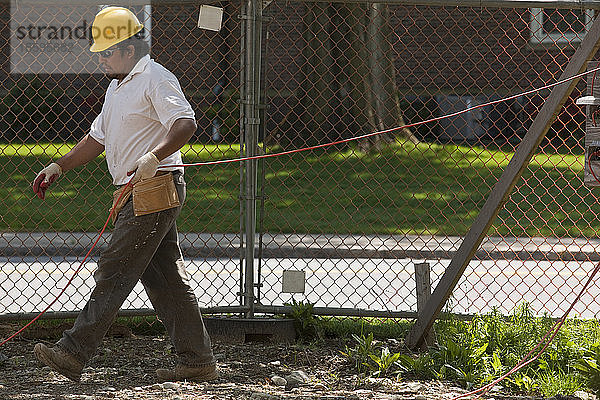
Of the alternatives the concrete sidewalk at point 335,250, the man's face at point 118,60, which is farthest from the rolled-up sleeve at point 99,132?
the concrete sidewalk at point 335,250

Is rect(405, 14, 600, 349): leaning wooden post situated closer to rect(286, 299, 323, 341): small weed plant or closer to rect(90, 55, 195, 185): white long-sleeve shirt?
rect(286, 299, 323, 341): small weed plant

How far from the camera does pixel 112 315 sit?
454 cm

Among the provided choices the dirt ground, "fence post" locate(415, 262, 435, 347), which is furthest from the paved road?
the dirt ground

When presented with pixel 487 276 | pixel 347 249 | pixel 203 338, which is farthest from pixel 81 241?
pixel 203 338

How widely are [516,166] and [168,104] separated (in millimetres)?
1877

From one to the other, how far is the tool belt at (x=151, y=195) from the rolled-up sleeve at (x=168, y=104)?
27cm

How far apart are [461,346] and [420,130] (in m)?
13.4

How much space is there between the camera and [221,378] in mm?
5117

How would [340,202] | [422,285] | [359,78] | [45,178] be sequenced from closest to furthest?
1. [45,178]
2. [422,285]
3. [340,202]
4. [359,78]

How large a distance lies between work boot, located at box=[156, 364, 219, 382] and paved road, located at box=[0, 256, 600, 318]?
5.26 ft

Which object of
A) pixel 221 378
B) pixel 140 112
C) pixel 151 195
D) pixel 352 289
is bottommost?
pixel 221 378

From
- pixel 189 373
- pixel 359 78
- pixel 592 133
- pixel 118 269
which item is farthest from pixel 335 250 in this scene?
pixel 359 78

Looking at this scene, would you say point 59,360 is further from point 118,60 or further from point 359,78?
point 359,78

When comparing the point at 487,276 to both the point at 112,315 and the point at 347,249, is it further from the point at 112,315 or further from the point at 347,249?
the point at 112,315
